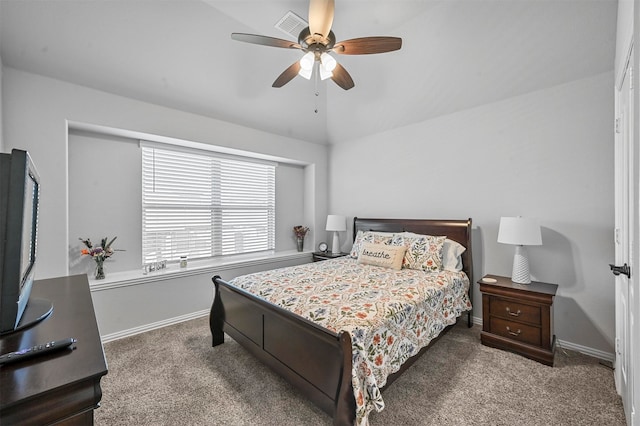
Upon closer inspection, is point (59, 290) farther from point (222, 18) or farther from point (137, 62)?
point (222, 18)

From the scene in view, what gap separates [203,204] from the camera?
3939mm

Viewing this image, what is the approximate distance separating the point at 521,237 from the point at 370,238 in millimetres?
1665

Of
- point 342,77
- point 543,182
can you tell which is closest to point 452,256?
point 543,182

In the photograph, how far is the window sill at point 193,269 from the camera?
291cm

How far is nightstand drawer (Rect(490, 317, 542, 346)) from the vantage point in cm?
246

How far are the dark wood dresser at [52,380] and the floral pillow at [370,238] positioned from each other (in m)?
3.01

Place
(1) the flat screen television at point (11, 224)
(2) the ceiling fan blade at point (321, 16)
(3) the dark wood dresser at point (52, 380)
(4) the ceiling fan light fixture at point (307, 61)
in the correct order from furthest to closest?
(4) the ceiling fan light fixture at point (307, 61), (2) the ceiling fan blade at point (321, 16), (1) the flat screen television at point (11, 224), (3) the dark wood dresser at point (52, 380)

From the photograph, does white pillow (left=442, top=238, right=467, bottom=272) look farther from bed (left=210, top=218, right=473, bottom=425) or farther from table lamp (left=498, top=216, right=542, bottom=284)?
table lamp (left=498, top=216, right=542, bottom=284)

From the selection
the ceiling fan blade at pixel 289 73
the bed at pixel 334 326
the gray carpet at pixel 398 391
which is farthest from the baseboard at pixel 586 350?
the ceiling fan blade at pixel 289 73

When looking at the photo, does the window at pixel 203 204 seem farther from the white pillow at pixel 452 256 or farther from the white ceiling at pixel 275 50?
the white pillow at pixel 452 256

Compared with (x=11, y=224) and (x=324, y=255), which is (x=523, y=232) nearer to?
(x=324, y=255)

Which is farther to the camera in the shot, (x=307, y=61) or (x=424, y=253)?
(x=424, y=253)

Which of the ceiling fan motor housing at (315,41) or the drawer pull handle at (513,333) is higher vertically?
the ceiling fan motor housing at (315,41)

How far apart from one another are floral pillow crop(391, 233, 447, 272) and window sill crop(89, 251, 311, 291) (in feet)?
6.51
